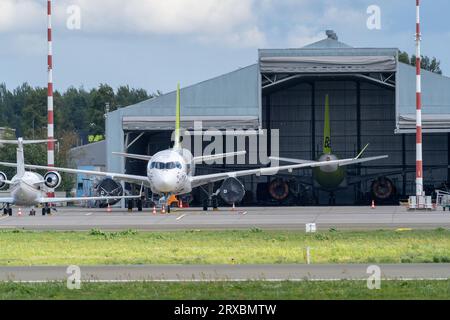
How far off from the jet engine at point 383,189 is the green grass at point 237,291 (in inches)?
2344

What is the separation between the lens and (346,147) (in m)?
88.6

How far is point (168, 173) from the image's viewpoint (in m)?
63.1

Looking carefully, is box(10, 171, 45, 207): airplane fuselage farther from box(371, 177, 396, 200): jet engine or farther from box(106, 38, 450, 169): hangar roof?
box(371, 177, 396, 200): jet engine

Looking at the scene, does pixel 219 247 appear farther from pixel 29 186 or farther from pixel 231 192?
pixel 231 192

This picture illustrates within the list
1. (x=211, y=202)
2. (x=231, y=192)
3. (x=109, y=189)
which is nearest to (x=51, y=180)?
(x=109, y=189)

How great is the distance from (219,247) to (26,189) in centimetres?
3256

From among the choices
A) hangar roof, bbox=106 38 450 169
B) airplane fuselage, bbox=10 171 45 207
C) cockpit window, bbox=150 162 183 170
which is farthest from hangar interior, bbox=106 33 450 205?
cockpit window, bbox=150 162 183 170

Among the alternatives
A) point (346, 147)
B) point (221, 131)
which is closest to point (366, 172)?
point (346, 147)

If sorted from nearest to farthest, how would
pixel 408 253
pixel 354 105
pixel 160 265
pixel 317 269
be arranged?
A: pixel 317 269, pixel 160 265, pixel 408 253, pixel 354 105

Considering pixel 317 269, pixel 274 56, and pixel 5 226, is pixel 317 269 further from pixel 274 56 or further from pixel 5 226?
pixel 274 56

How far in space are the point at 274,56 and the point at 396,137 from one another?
1830 cm

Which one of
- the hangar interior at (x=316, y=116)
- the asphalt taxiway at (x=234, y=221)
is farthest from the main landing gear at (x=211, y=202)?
the asphalt taxiway at (x=234, y=221)

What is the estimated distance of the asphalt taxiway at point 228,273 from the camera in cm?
2473

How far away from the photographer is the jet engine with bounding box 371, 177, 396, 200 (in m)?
82.2
